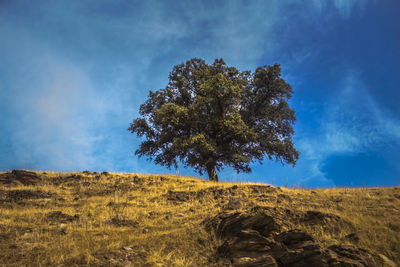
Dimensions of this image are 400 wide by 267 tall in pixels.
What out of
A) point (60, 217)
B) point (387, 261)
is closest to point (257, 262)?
point (387, 261)

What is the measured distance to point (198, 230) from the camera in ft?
27.6

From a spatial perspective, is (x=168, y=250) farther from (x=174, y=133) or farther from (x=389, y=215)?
(x=174, y=133)

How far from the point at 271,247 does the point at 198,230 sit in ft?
8.82

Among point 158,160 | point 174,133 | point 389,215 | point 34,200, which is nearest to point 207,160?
point 174,133

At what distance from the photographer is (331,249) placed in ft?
20.5

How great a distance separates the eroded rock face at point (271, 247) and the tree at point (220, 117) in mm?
13196

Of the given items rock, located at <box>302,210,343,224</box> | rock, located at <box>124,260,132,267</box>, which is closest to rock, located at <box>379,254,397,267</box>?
rock, located at <box>302,210,343,224</box>

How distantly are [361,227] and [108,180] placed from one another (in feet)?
54.7

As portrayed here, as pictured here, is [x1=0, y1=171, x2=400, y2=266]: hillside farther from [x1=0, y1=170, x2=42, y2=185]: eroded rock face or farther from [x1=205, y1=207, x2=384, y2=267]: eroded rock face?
[x1=0, y1=170, x2=42, y2=185]: eroded rock face

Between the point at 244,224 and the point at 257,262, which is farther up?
the point at 244,224

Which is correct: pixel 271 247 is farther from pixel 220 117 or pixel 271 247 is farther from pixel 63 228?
pixel 220 117

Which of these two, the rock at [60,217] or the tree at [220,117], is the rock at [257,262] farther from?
the tree at [220,117]

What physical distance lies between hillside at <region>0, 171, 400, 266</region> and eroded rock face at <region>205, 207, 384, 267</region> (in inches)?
0.9

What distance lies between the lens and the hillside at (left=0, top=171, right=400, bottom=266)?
251 inches
